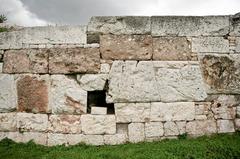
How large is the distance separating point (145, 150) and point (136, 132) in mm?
656

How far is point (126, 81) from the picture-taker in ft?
19.0

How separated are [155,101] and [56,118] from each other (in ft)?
6.18

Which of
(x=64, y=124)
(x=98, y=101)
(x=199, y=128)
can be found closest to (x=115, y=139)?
(x=98, y=101)

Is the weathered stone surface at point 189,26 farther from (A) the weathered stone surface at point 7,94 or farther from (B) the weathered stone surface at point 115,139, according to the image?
(A) the weathered stone surface at point 7,94

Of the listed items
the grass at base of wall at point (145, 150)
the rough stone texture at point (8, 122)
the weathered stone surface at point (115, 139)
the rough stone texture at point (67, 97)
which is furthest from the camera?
the rough stone texture at point (8, 122)

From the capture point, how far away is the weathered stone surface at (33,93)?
5891 mm

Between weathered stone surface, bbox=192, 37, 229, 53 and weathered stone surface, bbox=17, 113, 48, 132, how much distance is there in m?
3.14

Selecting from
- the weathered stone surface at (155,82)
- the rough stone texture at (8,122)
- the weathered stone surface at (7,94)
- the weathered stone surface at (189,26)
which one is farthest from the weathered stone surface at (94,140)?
the weathered stone surface at (189,26)

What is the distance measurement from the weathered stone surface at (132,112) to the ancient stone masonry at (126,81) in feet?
0.06

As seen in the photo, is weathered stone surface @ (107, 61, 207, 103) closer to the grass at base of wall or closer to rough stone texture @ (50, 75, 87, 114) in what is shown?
rough stone texture @ (50, 75, 87, 114)

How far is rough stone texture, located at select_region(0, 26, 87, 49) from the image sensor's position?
5910mm

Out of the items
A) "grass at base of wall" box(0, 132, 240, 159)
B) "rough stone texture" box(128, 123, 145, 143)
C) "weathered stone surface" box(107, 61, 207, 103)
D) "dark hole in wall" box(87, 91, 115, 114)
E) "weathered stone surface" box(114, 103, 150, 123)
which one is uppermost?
→ "weathered stone surface" box(107, 61, 207, 103)

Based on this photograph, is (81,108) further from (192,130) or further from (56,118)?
(192,130)

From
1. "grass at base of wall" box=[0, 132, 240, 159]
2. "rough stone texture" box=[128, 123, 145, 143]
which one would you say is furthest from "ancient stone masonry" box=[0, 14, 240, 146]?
"grass at base of wall" box=[0, 132, 240, 159]
